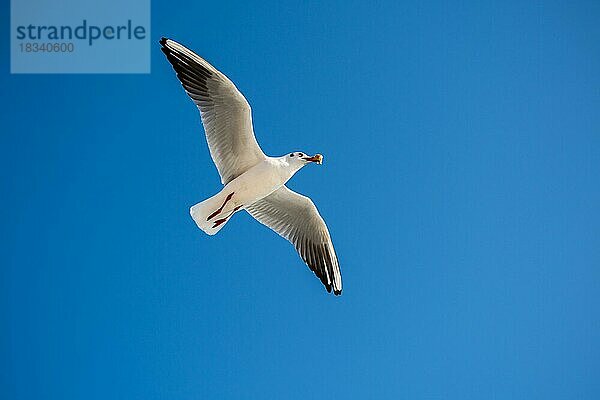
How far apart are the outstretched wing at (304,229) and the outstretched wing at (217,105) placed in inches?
6.3

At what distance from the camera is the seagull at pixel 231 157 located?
238 centimetres

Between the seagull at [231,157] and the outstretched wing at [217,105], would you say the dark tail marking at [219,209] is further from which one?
the outstretched wing at [217,105]

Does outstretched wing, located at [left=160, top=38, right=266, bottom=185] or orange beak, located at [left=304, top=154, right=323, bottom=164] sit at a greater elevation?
outstretched wing, located at [left=160, top=38, right=266, bottom=185]

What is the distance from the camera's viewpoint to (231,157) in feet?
8.18

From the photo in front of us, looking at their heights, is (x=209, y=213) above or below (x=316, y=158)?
below

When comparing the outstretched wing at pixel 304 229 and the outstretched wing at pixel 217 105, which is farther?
the outstretched wing at pixel 304 229

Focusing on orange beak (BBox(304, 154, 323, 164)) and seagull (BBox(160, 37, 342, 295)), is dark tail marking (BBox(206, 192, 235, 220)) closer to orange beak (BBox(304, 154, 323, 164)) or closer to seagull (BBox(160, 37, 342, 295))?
seagull (BBox(160, 37, 342, 295))

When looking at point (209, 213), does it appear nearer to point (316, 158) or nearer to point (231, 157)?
point (231, 157)

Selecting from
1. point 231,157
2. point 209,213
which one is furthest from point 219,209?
point 231,157

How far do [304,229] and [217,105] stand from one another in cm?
41

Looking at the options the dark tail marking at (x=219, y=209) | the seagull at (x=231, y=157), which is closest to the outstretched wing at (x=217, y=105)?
the seagull at (x=231, y=157)

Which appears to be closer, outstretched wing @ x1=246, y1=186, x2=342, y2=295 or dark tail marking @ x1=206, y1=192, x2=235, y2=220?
dark tail marking @ x1=206, y1=192, x2=235, y2=220

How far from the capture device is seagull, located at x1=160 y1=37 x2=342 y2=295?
2379 mm

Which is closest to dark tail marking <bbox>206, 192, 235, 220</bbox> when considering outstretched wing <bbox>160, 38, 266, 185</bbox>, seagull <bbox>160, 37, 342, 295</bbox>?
seagull <bbox>160, 37, 342, 295</bbox>
